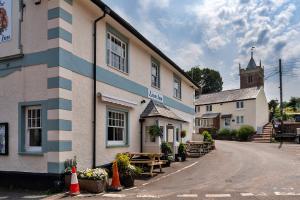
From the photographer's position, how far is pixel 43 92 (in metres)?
11.6

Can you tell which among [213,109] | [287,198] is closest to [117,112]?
[287,198]

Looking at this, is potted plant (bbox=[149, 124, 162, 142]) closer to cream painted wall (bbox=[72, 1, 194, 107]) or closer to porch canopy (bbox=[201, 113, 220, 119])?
cream painted wall (bbox=[72, 1, 194, 107])

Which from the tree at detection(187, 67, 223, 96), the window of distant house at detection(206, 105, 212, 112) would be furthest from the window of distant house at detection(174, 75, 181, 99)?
the tree at detection(187, 67, 223, 96)

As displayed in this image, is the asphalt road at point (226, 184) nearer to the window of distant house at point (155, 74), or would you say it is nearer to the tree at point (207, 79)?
the window of distant house at point (155, 74)

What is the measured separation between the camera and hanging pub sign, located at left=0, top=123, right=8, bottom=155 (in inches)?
483

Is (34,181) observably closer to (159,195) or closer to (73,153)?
(73,153)

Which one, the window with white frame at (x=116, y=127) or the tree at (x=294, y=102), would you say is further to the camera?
the tree at (x=294, y=102)

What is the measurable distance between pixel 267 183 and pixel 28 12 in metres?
10.4

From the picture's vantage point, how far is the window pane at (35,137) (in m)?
11.9

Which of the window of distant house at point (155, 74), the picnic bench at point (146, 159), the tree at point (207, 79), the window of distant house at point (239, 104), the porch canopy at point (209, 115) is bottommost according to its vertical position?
the picnic bench at point (146, 159)

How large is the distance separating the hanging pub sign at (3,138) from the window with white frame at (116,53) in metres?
4.92

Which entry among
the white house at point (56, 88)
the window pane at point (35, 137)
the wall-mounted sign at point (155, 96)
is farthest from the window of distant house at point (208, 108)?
the window pane at point (35, 137)

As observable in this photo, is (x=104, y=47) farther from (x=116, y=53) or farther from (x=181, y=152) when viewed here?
(x=181, y=152)

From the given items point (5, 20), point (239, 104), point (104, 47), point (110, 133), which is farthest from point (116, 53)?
point (239, 104)
